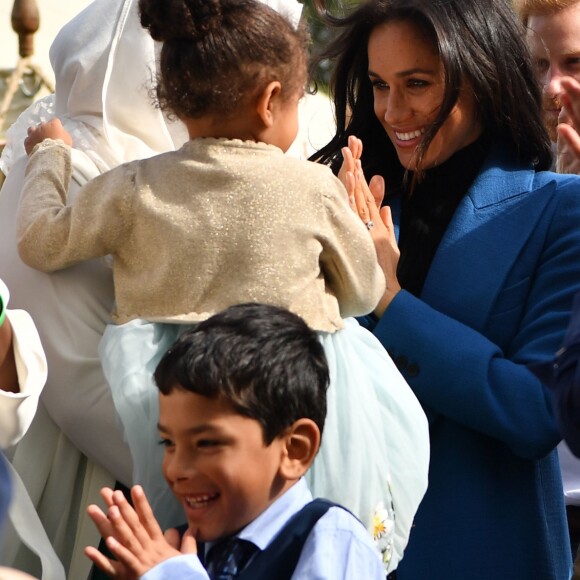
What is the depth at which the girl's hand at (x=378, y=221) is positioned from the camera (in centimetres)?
306

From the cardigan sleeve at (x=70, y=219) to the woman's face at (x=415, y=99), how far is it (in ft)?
3.00

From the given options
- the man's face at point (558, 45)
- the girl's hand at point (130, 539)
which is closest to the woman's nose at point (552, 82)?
the man's face at point (558, 45)

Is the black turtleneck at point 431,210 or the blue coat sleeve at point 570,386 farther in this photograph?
the black turtleneck at point 431,210

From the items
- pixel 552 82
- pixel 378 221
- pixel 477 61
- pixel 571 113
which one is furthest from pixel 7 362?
pixel 552 82

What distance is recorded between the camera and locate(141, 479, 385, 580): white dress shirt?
2217 millimetres

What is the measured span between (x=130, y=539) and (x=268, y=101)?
2.89ft

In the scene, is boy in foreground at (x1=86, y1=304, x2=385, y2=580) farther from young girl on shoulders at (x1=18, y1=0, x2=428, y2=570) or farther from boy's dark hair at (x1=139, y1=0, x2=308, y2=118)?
boy's dark hair at (x1=139, y1=0, x2=308, y2=118)

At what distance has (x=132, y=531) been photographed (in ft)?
7.37

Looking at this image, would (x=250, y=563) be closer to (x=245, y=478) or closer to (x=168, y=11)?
(x=245, y=478)

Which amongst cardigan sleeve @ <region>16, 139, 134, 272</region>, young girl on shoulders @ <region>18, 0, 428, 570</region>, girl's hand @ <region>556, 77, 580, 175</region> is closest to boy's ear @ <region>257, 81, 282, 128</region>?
young girl on shoulders @ <region>18, 0, 428, 570</region>

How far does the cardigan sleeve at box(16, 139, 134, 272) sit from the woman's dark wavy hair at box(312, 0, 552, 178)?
911mm

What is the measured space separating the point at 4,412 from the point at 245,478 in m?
0.45

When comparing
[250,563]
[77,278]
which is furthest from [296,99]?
[250,563]

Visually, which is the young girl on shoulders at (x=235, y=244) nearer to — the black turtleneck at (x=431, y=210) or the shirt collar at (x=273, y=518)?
the shirt collar at (x=273, y=518)
